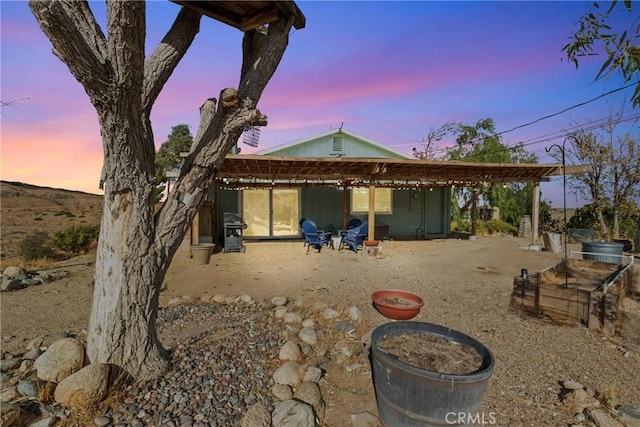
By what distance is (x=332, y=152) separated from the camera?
43.1 feet

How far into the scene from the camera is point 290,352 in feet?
10.5

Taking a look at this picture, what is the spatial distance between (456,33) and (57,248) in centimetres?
1274

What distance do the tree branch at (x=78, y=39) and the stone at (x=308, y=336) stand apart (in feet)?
9.88

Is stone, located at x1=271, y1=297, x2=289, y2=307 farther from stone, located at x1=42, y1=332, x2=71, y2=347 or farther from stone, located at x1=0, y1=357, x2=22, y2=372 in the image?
stone, located at x1=0, y1=357, x2=22, y2=372

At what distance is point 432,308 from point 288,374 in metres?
2.92

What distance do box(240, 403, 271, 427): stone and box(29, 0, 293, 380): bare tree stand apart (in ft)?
3.33

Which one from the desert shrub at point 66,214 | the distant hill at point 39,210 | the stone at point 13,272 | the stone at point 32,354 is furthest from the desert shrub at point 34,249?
the desert shrub at point 66,214

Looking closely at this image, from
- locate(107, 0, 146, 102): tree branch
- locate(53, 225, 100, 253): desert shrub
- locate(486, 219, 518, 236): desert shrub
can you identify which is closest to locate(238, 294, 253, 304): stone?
locate(107, 0, 146, 102): tree branch

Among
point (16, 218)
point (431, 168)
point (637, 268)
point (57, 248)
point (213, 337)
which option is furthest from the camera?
point (16, 218)

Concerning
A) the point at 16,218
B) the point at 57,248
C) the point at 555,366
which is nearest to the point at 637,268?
the point at 555,366

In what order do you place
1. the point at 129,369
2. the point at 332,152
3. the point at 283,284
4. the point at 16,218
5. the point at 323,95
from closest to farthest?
the point at 129,369, the point at 283,284, the point at 323,95, the point at 332,152, the point at 16,218

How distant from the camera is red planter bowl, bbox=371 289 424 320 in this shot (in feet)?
13.8

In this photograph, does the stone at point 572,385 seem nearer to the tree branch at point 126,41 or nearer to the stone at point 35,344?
the tree branch at point 126,41

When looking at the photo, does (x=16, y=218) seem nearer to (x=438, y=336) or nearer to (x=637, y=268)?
(x=438, y=336)
